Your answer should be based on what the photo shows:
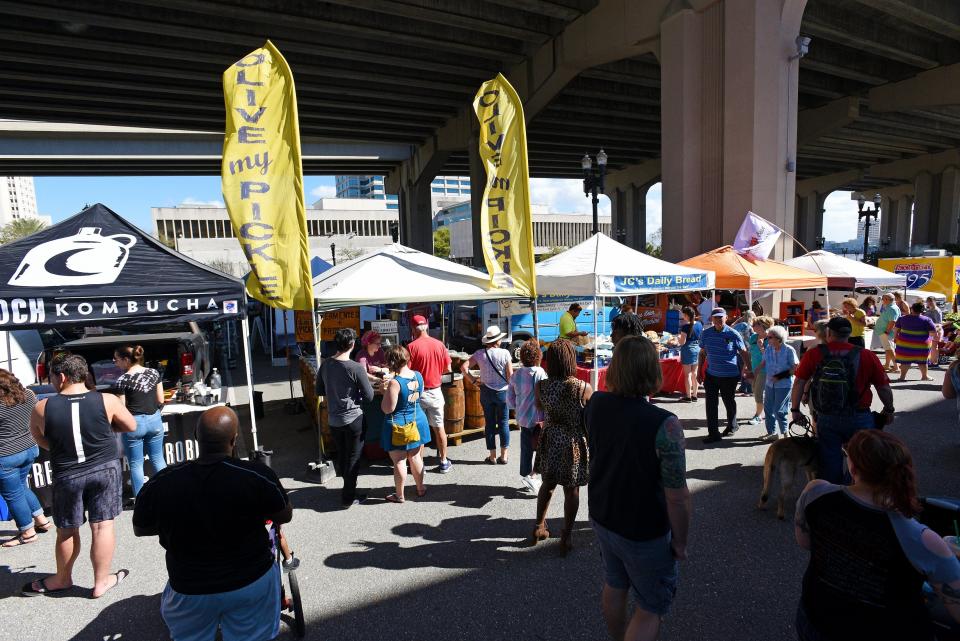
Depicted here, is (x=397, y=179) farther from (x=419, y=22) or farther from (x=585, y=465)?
(x=585, y=465)

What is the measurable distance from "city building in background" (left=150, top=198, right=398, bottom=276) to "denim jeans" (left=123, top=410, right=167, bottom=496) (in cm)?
5969

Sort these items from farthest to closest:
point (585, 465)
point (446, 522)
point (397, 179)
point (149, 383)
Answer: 1. point (397, 179)
2. point (149, 383)
3. point (446, 522)
4. point (585, 465)

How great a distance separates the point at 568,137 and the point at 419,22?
18.4 m

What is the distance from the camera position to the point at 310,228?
275ft

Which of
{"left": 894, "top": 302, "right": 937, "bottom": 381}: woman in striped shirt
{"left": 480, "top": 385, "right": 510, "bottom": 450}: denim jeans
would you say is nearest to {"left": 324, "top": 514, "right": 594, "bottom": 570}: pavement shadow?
{"left": 480, "top": 385, "right": 510, "bottom": 450}: denim jeans

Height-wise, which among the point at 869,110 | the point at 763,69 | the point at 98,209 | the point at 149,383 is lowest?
the point at 149,383

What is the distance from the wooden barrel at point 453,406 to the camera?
23.7 feet

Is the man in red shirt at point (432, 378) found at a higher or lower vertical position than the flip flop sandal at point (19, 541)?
higher

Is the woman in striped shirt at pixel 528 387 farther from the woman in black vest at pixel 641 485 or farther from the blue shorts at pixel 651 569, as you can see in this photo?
the blue shorts at pixel 651 569

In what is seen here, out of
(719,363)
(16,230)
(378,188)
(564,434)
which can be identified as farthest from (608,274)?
(378,188)

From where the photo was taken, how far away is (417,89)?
26453mm

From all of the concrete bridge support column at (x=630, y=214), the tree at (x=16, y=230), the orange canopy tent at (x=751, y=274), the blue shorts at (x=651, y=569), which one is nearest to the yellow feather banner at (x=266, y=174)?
the blue shorts at (x=651, y=569)

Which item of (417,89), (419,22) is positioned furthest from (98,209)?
(417,89)

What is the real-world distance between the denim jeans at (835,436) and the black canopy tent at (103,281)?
5.30 meters
